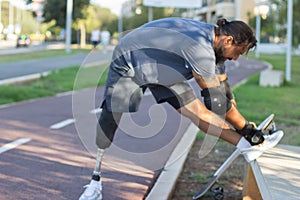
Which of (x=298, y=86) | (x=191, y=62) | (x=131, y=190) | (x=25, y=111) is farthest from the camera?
(x=298, y=86)

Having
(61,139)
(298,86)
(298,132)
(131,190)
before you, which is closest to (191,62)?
(131,190)

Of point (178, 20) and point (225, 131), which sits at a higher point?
point (178, 20)

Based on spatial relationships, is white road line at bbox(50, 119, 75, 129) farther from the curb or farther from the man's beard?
the man's beard

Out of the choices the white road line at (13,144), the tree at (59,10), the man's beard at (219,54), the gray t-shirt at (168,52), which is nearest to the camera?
the gray t-shirt at (168,52)

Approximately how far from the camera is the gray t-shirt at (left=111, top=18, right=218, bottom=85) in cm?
353

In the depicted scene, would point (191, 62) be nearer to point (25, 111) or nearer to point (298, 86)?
point (25, 111)

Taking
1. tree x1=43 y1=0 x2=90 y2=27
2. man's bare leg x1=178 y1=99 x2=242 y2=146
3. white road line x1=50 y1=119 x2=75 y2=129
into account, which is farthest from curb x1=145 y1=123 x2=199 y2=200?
tree x1=43 y1=0 x2=90 y2=27

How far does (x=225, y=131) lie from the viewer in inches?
148

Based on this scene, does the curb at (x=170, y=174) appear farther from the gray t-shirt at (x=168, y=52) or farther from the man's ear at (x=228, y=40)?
the man's ear at (x=228, y=40)

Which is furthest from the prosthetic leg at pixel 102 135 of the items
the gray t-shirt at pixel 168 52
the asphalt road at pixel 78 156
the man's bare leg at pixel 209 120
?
the man's bare leg at pixel 209 120

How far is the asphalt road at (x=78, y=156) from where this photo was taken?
468 cm

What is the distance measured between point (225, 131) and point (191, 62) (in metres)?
0.62

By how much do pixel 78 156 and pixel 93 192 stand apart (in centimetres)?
182

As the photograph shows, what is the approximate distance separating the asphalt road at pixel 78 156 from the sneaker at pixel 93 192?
0.84 feet
